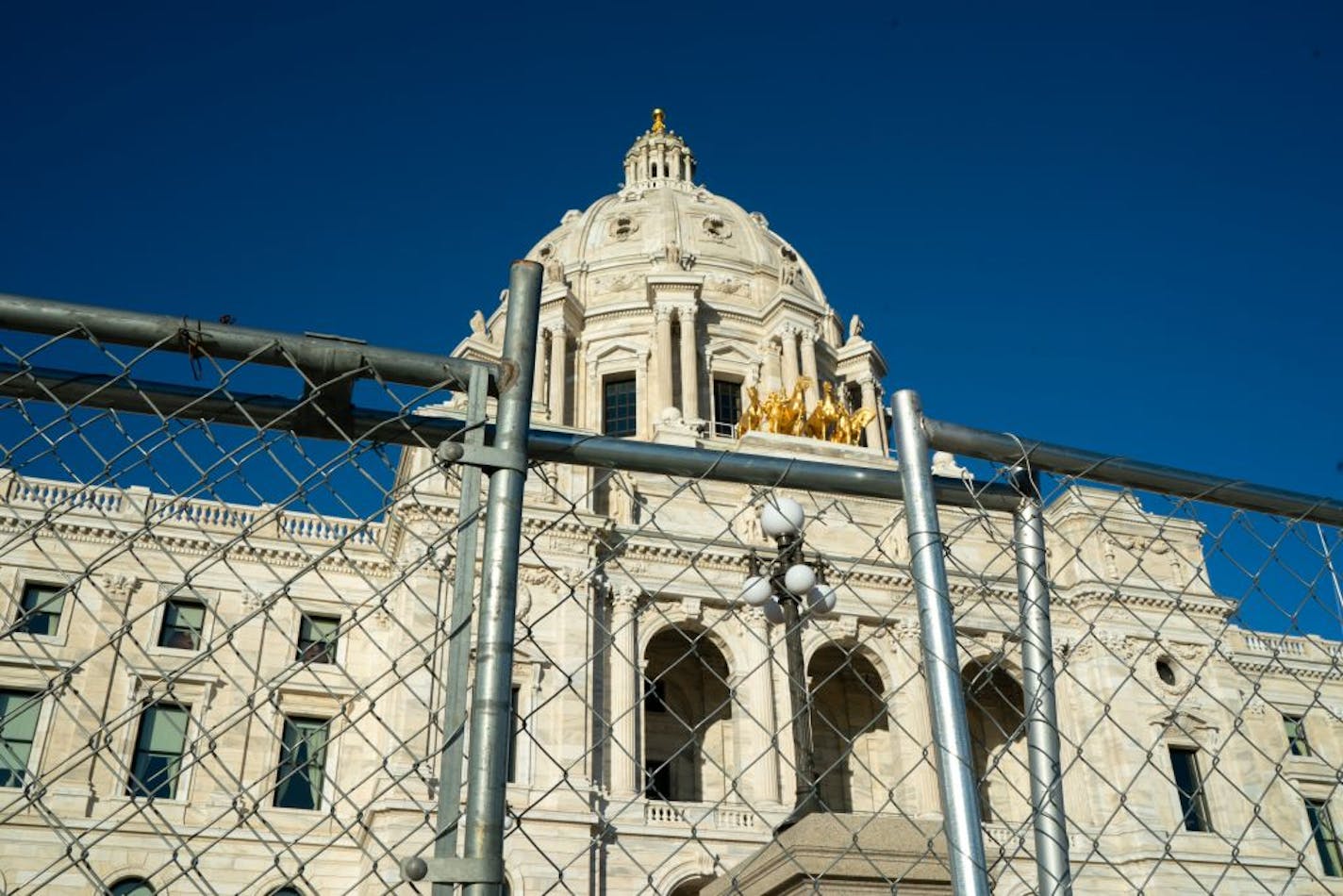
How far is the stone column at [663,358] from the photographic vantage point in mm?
47125

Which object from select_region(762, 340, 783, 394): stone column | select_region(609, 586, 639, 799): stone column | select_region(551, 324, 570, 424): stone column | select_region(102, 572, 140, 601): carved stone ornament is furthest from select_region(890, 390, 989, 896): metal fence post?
select_region(762, 340, 783, 394): stone column

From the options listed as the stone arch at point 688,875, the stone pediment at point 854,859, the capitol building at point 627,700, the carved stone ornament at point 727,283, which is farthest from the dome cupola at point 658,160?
the stone pediment at point 854,859

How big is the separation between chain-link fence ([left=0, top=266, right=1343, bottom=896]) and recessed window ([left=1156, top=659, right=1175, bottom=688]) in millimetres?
133

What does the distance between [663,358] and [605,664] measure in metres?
22.5

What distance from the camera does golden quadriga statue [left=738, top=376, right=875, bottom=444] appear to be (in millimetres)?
42031

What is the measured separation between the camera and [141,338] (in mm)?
3137

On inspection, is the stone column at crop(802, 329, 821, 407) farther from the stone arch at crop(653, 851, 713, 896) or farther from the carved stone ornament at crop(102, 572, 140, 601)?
the carved stone ornament at crop(102, 572, 140, 601)

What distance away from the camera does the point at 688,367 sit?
47562 mm

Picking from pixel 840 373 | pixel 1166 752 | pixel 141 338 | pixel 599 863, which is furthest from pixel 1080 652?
pixel 141 338

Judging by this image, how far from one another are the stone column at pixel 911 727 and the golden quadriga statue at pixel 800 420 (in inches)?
487

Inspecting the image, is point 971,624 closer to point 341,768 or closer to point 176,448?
point 341,768

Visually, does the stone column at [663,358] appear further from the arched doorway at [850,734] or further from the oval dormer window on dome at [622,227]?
the arched doorway at [850,734]

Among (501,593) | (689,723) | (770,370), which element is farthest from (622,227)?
(501,593)

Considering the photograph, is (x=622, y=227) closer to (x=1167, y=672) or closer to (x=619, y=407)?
(x=619, y=407)
